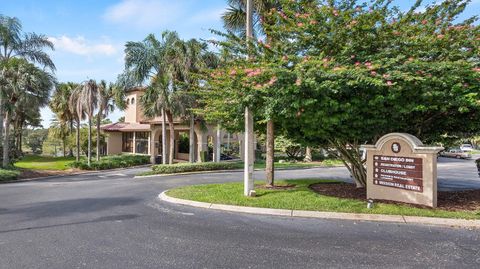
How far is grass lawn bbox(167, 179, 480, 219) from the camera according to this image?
7621mm

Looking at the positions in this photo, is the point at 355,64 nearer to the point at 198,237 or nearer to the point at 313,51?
the point at 313,51

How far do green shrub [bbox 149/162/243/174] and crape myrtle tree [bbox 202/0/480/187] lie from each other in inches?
451

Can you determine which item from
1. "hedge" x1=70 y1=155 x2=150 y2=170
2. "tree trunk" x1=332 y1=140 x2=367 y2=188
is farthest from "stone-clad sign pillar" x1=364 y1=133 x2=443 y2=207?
"hedge" x1=70 y1=155 x2=150 y2=170

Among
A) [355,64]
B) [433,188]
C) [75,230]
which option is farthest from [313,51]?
[75,230]

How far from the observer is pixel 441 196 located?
995 centimetres

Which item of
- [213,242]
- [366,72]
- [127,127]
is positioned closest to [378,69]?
[366,72]

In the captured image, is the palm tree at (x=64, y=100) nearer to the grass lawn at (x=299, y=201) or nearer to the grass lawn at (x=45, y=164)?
the grass lawn at (x=45, y=164)

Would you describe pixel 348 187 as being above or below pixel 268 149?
below

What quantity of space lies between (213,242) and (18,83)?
20760 millimetres

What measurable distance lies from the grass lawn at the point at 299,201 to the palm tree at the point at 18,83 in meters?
15.7

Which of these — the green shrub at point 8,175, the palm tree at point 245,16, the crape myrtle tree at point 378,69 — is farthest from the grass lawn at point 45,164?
Result: the crape myrtle tree at point 378,69

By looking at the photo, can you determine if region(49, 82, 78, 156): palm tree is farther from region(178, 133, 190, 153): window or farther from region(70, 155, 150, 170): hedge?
region(178, 133, 190, 153): window

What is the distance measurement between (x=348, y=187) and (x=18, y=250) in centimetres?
993

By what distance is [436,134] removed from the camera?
1056cm
